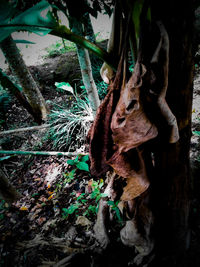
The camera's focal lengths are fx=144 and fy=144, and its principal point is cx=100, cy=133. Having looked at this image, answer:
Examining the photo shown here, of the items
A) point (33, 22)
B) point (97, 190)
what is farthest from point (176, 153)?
point (97, 190)

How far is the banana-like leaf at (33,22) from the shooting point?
2.12 feet

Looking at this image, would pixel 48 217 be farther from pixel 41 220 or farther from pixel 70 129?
pixel 70 129

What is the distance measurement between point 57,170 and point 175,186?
1.95 metres

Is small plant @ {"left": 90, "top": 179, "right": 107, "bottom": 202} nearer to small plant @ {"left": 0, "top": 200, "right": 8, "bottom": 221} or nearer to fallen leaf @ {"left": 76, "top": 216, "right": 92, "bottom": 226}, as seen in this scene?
fallen leaf @ {"left": 76, "top": 216, "right": 92, "bottom": 226}

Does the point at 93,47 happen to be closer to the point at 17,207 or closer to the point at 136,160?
the point at 136,160

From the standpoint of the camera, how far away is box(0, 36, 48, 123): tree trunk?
2.77 m

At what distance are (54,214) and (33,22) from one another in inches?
77.1

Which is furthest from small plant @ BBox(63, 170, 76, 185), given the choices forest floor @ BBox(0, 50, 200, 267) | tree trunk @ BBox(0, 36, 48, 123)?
tree trunk @ BBox(0, 36, 48, 123)

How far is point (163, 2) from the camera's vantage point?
0.52 m

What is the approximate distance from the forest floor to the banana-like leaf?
61.8 inches

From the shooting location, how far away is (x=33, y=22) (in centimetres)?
66

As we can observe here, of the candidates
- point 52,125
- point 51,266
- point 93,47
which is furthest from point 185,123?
point 52,125

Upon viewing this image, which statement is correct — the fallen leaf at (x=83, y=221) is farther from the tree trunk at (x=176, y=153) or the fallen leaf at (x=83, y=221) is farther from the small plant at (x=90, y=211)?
the tree trunk at (x=176, y=153)

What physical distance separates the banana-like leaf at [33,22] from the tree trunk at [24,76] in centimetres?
247
